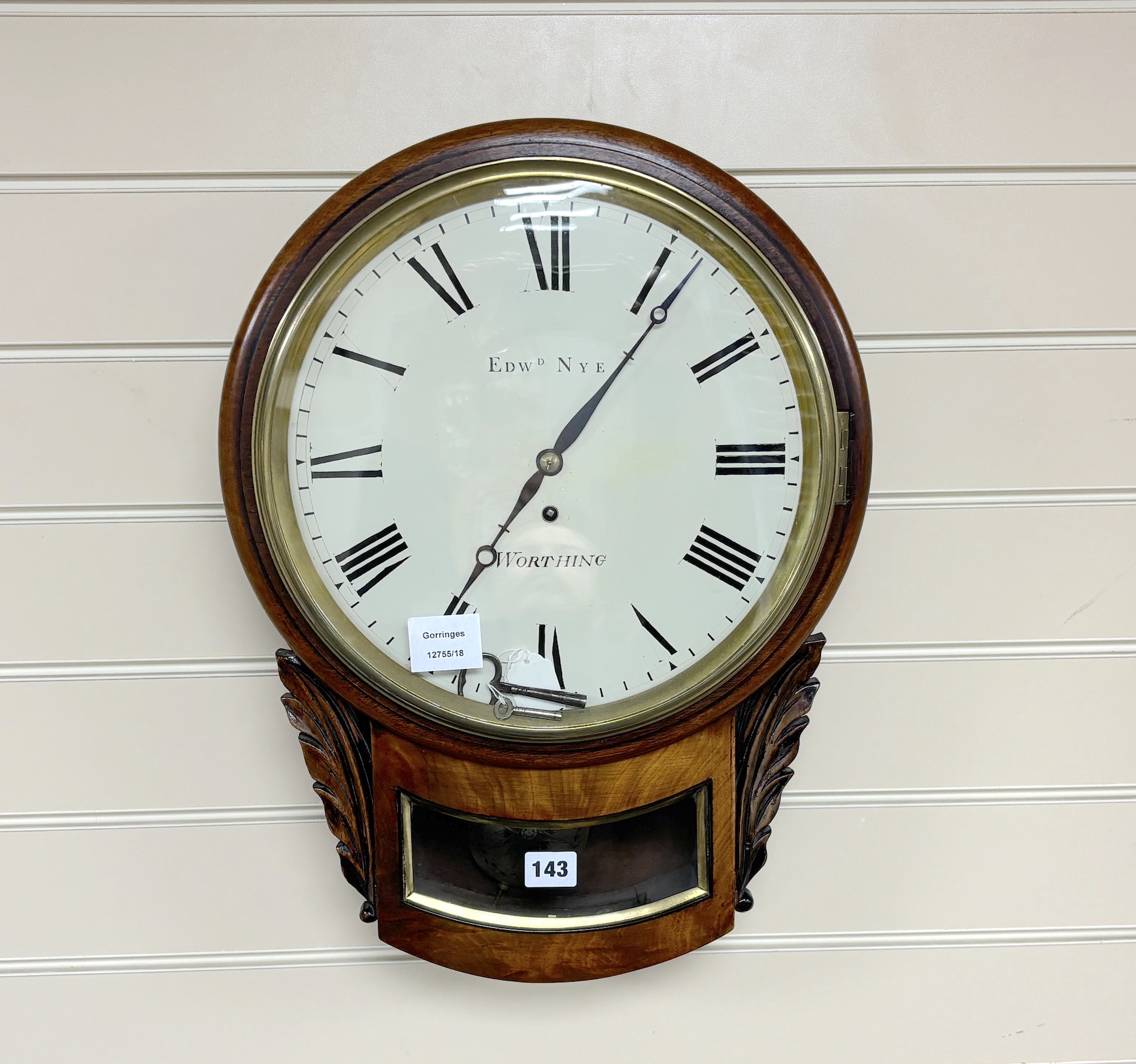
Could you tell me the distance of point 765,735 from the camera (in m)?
0.70

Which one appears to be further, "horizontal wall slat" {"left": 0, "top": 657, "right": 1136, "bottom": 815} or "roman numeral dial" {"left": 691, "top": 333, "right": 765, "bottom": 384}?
"horizontal wall slat" {"left": 0, "top": 657, "right": 1136, "bottom": 815}

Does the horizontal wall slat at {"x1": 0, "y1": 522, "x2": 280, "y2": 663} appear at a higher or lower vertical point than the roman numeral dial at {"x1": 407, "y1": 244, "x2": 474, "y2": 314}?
lower

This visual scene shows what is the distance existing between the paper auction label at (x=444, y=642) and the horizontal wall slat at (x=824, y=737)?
0.65ft

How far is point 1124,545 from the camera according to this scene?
2.59ft

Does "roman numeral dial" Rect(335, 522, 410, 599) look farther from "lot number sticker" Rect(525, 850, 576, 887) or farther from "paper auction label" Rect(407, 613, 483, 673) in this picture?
"lot number sticker" Rect(525, 850, 576, 887)

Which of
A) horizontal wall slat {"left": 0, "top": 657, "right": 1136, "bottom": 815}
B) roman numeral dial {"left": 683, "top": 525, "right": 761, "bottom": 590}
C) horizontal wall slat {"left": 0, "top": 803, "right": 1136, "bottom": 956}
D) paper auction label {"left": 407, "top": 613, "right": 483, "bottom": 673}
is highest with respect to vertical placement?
roman numeral dial {"left": 683, "top": 525, "right": 761, "bottom": 590}

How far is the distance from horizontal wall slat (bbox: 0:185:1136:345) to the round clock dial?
0.48 ft

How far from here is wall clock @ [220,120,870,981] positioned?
65 centimetres

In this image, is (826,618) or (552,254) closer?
(552,254)

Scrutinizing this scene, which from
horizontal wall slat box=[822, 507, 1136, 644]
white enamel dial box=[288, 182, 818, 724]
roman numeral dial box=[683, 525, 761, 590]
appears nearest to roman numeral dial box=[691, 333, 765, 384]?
white enamel dial box=[288, 182, 818, 724]

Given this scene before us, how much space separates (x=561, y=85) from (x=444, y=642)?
50cm

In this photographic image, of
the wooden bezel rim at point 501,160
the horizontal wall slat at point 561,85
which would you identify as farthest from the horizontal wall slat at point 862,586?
the horizontal wall slat at point 561,85

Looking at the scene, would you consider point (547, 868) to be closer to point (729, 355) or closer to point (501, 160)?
point (729, 355)

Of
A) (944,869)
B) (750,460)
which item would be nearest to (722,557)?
(750,460)
